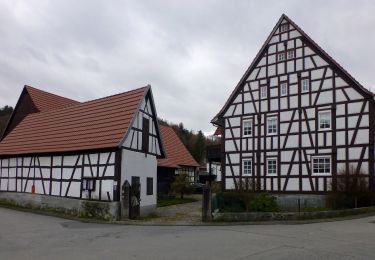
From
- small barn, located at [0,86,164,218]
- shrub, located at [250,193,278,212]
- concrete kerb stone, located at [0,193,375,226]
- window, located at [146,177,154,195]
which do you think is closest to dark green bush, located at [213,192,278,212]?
shrub, located at [250,193,278,212]

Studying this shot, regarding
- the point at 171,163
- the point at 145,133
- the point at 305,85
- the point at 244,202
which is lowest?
the point at 244,202

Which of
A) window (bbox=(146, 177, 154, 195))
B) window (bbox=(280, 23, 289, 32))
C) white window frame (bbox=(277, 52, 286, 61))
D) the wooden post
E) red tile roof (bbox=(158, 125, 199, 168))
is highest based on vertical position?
window (bbox=(280, 23, 289, 32))

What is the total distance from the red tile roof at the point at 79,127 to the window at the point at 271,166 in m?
10.4

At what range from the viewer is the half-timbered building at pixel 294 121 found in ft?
84.2

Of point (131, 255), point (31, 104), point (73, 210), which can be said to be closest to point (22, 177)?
point (73, 210)

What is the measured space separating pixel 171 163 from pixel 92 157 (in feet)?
51.8

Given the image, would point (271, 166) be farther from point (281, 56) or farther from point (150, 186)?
point (150, 186)

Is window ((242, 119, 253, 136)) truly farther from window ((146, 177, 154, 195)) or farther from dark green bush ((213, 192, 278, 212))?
dark green bush ((213, 192, 278, 212))

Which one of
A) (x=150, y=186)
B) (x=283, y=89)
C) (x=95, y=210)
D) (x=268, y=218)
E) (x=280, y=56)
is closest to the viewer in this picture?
(x=268, y=218)

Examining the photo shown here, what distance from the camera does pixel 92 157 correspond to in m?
22.5

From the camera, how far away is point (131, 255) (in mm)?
10680

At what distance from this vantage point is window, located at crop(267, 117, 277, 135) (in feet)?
95.9

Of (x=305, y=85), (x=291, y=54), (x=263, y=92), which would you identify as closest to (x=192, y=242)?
(x=305, y=85)

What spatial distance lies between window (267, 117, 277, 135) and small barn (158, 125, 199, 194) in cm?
888
